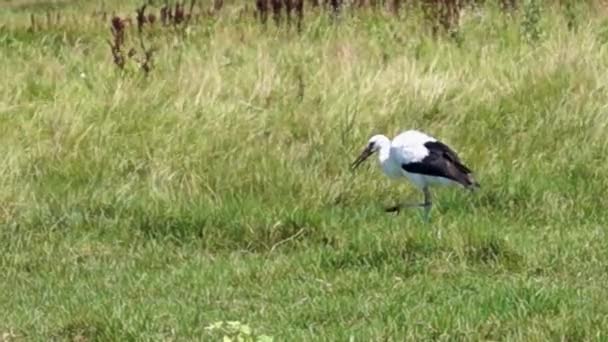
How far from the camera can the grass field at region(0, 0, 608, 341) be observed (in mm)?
5805

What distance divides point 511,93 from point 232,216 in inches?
124

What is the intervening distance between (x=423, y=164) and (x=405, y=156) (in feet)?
0.42

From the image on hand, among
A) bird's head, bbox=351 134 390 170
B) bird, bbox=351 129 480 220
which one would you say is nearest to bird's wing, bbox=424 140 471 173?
bird, bbox=351 129 480 220

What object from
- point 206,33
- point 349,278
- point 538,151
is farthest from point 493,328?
point 206,33

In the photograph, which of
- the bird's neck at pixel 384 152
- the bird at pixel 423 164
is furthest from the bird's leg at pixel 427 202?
the bird's neck at pixel 384 152

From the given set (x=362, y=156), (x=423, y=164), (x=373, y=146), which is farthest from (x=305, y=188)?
(x=423, y=164)

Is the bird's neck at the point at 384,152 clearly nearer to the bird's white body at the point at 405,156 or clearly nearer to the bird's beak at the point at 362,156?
the bird's white body at the point at 405,156

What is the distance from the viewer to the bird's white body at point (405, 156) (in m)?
7.46

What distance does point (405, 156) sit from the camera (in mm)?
7453

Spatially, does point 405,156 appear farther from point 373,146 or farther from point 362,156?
point 362,156

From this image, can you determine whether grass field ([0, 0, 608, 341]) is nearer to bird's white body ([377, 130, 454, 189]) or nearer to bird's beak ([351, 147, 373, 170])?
bird's beak ([351, 147, 373, 170])

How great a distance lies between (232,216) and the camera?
24.4 ft

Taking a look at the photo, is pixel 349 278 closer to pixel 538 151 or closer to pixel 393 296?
pixel 393 296

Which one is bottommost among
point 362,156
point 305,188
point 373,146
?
point 305,188
